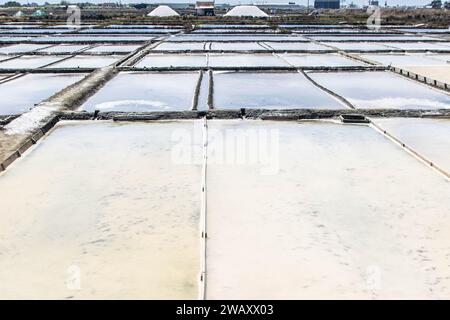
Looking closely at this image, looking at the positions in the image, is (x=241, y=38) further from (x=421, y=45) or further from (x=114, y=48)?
(x=421, y=45)

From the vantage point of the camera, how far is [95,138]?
5219 millimetres

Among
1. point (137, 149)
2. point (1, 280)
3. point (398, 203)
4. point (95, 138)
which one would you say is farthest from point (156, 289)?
point (95, 138)

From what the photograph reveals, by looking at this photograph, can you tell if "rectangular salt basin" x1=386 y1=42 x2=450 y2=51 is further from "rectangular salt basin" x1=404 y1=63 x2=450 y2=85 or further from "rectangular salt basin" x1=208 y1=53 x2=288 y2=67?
"rectangular salt basin" x1=208 y1=53 x2=288 y2=67

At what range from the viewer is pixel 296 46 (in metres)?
13.9

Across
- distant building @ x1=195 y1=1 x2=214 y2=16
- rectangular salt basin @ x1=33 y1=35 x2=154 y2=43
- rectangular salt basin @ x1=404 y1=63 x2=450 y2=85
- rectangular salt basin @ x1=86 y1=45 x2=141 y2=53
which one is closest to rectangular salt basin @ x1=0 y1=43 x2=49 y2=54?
rectangular salt basin @ x1=33 y1=35 x2=154 y2=43

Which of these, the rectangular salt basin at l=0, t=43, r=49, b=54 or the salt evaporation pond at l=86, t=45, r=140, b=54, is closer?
the rectangular salt basin at l=0, t=43, r=49, b=54

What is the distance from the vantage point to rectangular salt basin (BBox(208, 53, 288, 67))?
1013 cm

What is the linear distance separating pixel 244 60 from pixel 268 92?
12.3 ft

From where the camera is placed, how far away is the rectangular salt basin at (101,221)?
102 inches

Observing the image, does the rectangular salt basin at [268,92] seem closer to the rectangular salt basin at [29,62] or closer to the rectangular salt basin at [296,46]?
the rectangular salt basin at [29,62]

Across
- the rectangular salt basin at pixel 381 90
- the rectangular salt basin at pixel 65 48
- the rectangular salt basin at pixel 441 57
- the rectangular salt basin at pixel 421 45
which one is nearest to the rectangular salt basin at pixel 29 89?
the rectangular salt basin at pixel 65 48

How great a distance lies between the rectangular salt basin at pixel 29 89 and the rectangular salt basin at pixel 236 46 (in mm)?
5380

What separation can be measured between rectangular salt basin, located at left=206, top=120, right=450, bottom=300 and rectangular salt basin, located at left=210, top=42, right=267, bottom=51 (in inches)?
336

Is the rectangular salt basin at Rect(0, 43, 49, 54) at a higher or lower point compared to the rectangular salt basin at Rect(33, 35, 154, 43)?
lower
